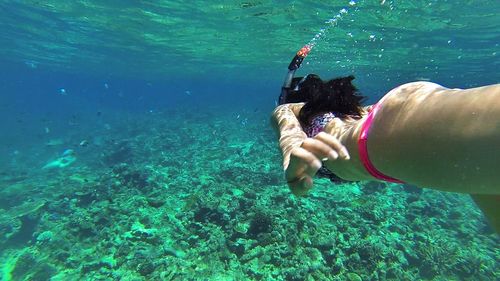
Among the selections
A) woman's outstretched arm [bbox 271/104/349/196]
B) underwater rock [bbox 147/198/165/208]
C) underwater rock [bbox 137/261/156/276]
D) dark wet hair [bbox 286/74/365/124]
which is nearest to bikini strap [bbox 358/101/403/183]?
woman's outstretched arm [bbox 271/104/349/196]

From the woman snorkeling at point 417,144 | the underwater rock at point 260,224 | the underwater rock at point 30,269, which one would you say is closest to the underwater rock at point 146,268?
the underwater rock at point 260,224

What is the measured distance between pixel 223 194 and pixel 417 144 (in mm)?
10286

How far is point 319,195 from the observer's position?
476 inches

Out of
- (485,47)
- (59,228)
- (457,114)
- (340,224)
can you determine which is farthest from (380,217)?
(485,47)

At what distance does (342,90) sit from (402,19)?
20.2 meters

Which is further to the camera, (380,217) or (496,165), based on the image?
(380,217)

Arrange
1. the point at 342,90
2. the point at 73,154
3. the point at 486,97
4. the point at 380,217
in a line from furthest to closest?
the point at 73,154 → the point at 380,217 → the point at 342,90 → the point at 486,97

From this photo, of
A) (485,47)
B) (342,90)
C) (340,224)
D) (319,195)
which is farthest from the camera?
(485,47)

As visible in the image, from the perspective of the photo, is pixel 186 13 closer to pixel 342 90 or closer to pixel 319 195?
pixel 319 195

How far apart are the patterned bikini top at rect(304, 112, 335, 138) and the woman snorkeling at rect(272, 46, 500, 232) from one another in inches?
8.3

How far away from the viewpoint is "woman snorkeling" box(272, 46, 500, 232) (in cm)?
138

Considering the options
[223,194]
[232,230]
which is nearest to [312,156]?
[232,230]

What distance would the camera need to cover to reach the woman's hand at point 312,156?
1.34 meters

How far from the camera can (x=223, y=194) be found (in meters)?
11.6
